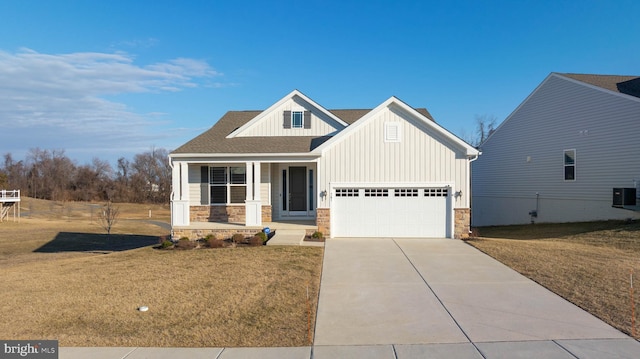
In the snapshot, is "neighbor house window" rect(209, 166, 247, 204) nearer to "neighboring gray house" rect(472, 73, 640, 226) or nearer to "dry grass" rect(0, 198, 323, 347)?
"dry grass" rect(0, 198, 323, 347)

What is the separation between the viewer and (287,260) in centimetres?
1020

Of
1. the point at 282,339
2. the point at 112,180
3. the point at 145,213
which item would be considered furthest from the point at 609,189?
the point at 112,180

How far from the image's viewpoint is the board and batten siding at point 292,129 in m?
17.3

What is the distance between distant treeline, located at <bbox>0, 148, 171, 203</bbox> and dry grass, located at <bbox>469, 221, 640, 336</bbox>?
5612cm

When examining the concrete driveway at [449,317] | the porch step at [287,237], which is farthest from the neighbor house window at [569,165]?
the porch step at [287,237]

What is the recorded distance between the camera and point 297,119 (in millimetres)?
17406

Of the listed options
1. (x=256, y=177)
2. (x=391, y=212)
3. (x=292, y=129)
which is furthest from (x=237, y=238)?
(x=292, y=129)

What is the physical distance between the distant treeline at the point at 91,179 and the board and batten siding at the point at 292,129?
47364mm

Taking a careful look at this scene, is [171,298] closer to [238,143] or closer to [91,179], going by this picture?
[238,143]

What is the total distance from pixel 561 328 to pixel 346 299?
3.44 meters

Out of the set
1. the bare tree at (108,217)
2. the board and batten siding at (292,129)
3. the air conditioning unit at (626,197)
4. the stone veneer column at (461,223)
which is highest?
the board and batten siding at (292,129)

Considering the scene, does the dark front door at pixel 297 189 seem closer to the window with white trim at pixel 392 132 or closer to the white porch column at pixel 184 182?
the window with white trim at pixel 392 132

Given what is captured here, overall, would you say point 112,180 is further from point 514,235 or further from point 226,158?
point 514,235
